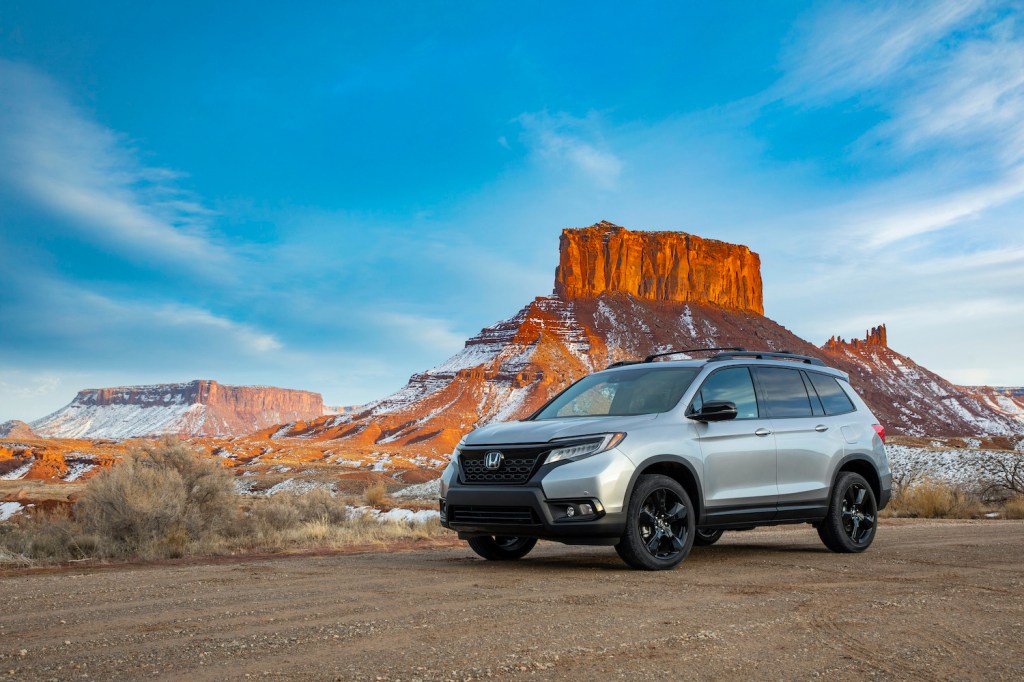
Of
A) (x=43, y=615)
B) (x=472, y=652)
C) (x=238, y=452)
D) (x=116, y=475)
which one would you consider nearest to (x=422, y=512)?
(x=116, y=475)

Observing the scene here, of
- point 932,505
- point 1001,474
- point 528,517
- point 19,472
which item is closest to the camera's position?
point 528,517

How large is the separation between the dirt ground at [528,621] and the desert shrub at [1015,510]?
10.5m

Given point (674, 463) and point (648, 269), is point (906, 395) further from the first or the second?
point (674, 463)

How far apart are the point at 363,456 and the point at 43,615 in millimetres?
82212

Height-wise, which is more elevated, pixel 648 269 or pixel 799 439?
pixel 648 269

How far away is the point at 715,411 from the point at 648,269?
12550cm

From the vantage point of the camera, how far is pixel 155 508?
12.8m

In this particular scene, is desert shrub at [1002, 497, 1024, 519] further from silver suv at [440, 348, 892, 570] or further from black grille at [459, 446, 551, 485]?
black grille at [459, 446, 551, 485]

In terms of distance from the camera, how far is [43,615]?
227 inches

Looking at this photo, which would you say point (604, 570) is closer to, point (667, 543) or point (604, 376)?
point (667, 543)

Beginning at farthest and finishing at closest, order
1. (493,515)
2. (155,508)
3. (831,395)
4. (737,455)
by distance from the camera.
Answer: (155,508), (831,395), (737,455), (493,515)

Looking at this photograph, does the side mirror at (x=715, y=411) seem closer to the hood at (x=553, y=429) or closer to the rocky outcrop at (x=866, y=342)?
the hood at (x=553, y=429)

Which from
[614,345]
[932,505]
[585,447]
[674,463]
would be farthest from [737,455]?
[614,345]

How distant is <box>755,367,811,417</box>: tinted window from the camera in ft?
29.4
